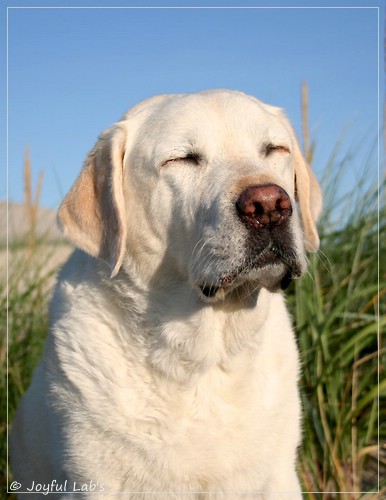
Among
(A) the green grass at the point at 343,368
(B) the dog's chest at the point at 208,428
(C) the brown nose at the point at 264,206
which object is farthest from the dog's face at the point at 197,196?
(A) the green grass at the point at 343,368

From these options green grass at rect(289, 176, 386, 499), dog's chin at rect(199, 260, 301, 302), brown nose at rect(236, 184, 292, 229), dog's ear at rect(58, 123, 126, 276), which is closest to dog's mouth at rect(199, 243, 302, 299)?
dog's chin at rect(199, 260, 301, 302)

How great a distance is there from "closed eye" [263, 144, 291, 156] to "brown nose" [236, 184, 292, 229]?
0.52 m

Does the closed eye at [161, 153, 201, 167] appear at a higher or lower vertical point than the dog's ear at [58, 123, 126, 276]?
higher

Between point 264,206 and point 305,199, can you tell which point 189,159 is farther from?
point 305,199

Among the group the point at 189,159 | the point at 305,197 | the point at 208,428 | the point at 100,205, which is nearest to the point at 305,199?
the point at 305,197

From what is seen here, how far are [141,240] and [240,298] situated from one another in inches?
20.0

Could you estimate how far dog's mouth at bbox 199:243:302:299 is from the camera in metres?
2.92

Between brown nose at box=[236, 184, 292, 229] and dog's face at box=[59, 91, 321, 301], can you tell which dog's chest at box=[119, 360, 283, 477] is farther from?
brown nose at box=[236, 184, 292, 229]

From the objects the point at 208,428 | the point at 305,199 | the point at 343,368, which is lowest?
the point at 343,368

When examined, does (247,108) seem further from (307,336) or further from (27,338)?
(27,338)

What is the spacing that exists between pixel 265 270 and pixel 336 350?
1.84 m

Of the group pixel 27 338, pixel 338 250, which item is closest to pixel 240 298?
pixel 338 250

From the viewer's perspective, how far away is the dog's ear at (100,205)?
127 inches

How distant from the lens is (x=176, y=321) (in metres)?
3.25
